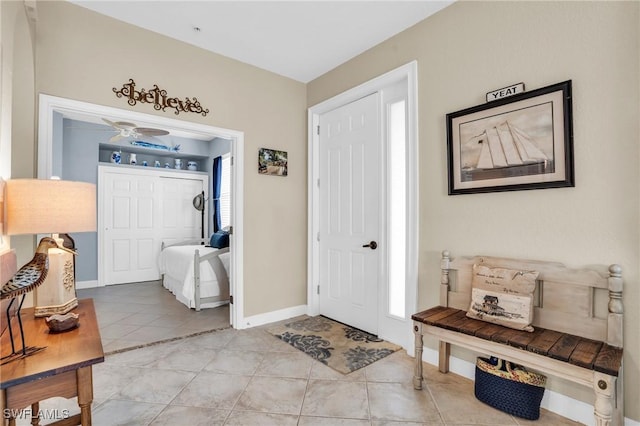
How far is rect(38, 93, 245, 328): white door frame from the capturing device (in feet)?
7.77

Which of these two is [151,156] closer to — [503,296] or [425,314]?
[425,314]

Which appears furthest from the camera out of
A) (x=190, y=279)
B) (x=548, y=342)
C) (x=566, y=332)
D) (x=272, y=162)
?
(x=190, y=279)

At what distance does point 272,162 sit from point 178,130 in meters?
1.01

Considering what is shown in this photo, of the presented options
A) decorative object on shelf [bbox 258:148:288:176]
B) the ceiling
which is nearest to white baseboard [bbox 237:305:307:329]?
decorative object on shelf [bbox 258:148:288:176]

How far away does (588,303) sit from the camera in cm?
181

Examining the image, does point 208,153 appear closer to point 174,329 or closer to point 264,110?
point 264,110

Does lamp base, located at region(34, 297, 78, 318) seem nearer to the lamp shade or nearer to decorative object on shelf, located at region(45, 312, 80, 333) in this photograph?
decorative object on shelf, located at region(45, 312, 80, 333)

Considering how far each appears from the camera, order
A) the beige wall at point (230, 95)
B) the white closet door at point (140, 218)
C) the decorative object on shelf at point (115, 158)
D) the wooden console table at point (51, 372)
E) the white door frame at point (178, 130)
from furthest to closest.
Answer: the decorative object on shelf at point (115, 158)
the white closet door at point (140, 218)
the beige wall at point (230, 95)
the white door frame at point (178, 130)
the wooden console table at point (51, 372)

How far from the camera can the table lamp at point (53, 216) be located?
1.60 m

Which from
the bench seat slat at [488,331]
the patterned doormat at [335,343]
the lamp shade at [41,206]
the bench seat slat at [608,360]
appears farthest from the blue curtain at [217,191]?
the bench seat slat at [608,360]

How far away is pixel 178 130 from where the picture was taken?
310cm

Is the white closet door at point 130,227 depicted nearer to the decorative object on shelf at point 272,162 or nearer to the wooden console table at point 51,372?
the decorative object on shelf at point 272,162

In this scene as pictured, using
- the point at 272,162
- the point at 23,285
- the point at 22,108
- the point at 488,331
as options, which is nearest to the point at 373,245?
the point at 488,331

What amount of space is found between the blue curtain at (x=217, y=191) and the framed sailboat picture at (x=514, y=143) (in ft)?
16.1
